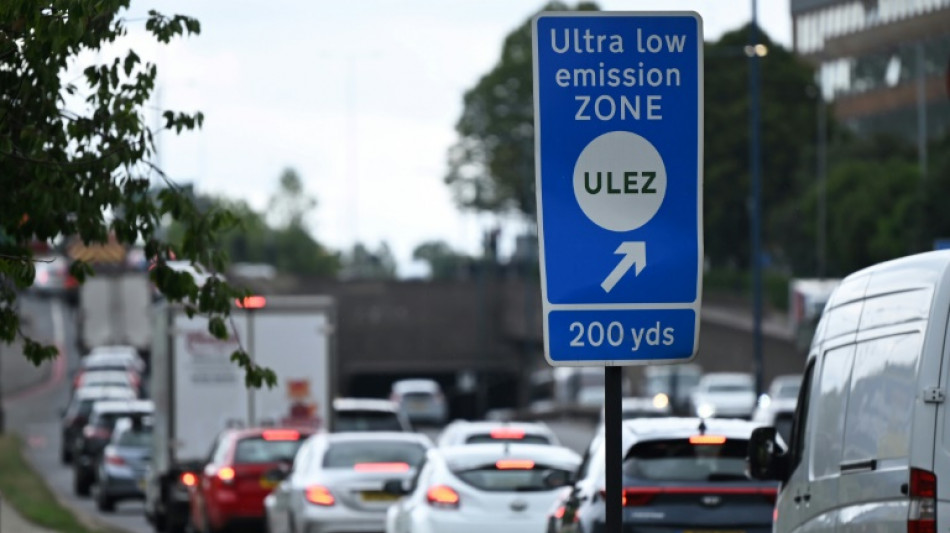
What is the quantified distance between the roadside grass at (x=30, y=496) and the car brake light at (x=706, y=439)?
13.6 metres

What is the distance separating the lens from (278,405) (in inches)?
1166

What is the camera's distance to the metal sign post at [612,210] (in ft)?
22.5

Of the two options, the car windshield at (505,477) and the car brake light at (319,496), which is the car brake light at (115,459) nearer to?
the car brake light at (319,496)

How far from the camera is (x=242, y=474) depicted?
25.3 m

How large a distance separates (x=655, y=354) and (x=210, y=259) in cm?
419

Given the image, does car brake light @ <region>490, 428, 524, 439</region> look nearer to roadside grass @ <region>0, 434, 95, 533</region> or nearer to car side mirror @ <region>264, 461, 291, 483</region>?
car side mirror @ <region>264, 461, 291, 483</region>

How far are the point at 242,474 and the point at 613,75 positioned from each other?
18.8m

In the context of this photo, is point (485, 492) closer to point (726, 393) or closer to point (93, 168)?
point (93, 168)

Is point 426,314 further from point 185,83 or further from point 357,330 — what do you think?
point 185,83

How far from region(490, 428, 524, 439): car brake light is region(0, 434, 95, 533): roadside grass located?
513 centimetres

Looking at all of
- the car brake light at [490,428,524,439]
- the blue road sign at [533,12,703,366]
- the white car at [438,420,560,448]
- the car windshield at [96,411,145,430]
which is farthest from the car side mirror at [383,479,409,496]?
the car windshield at [96,411,145,430]

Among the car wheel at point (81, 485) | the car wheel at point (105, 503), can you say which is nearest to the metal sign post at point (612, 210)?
the car wheel at point (105, 503)

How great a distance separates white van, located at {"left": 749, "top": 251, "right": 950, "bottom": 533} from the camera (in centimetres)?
849

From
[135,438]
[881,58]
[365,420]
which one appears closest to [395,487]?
[365,420]
